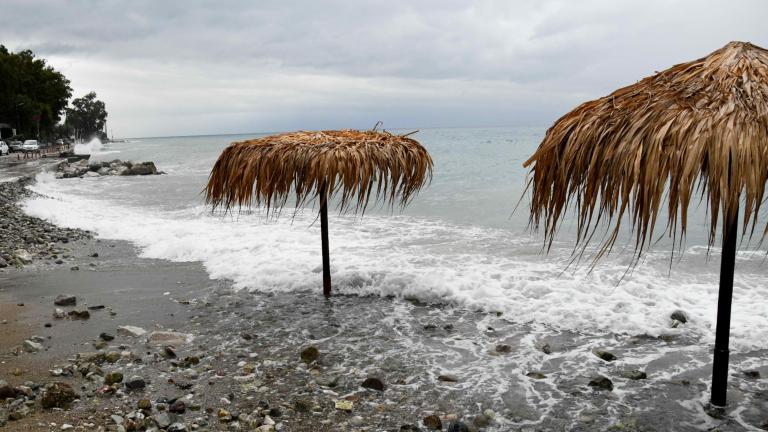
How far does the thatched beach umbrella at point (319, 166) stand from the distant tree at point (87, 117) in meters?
146

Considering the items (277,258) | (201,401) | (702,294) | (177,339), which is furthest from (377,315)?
(702,294)

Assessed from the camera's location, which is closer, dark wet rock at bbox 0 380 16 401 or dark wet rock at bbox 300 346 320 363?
dark wet rock at bbox 0 380 16 401

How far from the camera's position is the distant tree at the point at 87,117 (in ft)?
442

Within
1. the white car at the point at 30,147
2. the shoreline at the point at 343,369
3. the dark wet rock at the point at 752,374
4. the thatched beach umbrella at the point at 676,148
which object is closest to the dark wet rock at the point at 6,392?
the shoreline at the point at 343,369

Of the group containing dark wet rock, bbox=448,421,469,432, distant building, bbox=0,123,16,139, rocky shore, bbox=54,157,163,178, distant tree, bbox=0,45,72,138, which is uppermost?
distant tree, bbox=0,45,72,138

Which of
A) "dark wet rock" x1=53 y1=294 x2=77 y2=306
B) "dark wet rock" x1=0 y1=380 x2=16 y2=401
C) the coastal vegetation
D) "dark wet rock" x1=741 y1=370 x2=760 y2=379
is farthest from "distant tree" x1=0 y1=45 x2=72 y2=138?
"dark wet rock" x1=741 y1=370 x2=760 y2=379

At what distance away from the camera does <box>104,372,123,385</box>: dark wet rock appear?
4.92 meters

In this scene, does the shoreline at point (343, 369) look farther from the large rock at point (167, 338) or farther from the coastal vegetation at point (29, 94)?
the coastal vegetation at point (29, 94)

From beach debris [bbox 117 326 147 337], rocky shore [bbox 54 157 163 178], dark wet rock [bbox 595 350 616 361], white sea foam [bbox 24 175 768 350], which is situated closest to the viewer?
dark wet rock [bbox 595 350 616 361]

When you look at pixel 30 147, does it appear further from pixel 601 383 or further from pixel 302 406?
pixel 601 383

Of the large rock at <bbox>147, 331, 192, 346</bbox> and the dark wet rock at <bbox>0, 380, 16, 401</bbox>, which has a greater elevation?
the dark wet rock at <bbox>0, 380, 16, 401</bbox>

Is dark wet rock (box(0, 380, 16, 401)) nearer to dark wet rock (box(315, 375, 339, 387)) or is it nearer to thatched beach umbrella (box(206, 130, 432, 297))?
dark wet rock (box(315, 375, 339, 387))

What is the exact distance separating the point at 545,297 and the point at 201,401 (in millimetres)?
5162

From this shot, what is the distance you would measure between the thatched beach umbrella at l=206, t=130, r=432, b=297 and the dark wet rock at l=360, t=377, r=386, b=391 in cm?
214
